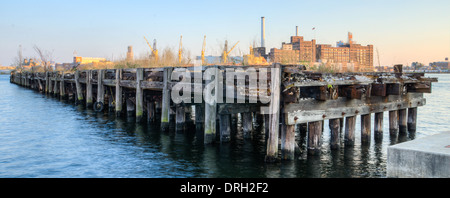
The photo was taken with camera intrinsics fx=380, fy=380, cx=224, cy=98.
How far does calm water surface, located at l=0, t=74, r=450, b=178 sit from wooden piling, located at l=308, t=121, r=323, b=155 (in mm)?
317

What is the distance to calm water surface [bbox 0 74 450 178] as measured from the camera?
10391 millimetres

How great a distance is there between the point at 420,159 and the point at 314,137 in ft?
17.1

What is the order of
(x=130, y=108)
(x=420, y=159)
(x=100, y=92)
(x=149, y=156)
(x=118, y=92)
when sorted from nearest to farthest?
(x=420, y=159) < (x=149, y=156) < (x=118, y=92) < (x=130, y=108) < (x=100, y=92)

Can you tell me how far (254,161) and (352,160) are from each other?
309cm

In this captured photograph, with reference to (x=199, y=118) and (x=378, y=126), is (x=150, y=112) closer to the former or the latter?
(x=199, y=118)

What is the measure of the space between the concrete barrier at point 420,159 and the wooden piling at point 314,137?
4.35 metres

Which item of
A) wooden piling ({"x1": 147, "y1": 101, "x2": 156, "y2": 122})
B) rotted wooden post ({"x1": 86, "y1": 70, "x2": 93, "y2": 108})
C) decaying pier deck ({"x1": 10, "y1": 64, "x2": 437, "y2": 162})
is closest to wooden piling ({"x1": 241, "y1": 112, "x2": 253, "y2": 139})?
decaying pier deck ({"x1": 10, "y1": 64, "x2": 437, "y2": 162})

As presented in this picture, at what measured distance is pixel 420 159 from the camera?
652cm

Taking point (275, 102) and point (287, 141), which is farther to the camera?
point (287, 141)

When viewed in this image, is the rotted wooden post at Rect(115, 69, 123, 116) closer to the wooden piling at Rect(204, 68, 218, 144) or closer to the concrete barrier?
the wooden piling at Rect(204, 68, 218, 144)

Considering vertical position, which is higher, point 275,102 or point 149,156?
point 275,102

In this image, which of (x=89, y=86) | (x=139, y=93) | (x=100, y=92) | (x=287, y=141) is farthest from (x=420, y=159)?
(x=89, y=86)

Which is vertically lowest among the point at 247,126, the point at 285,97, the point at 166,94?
the point at 247,126

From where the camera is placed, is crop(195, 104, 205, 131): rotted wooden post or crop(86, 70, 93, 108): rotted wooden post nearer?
crop(195, 104, 205, 131): rotted wooden post
